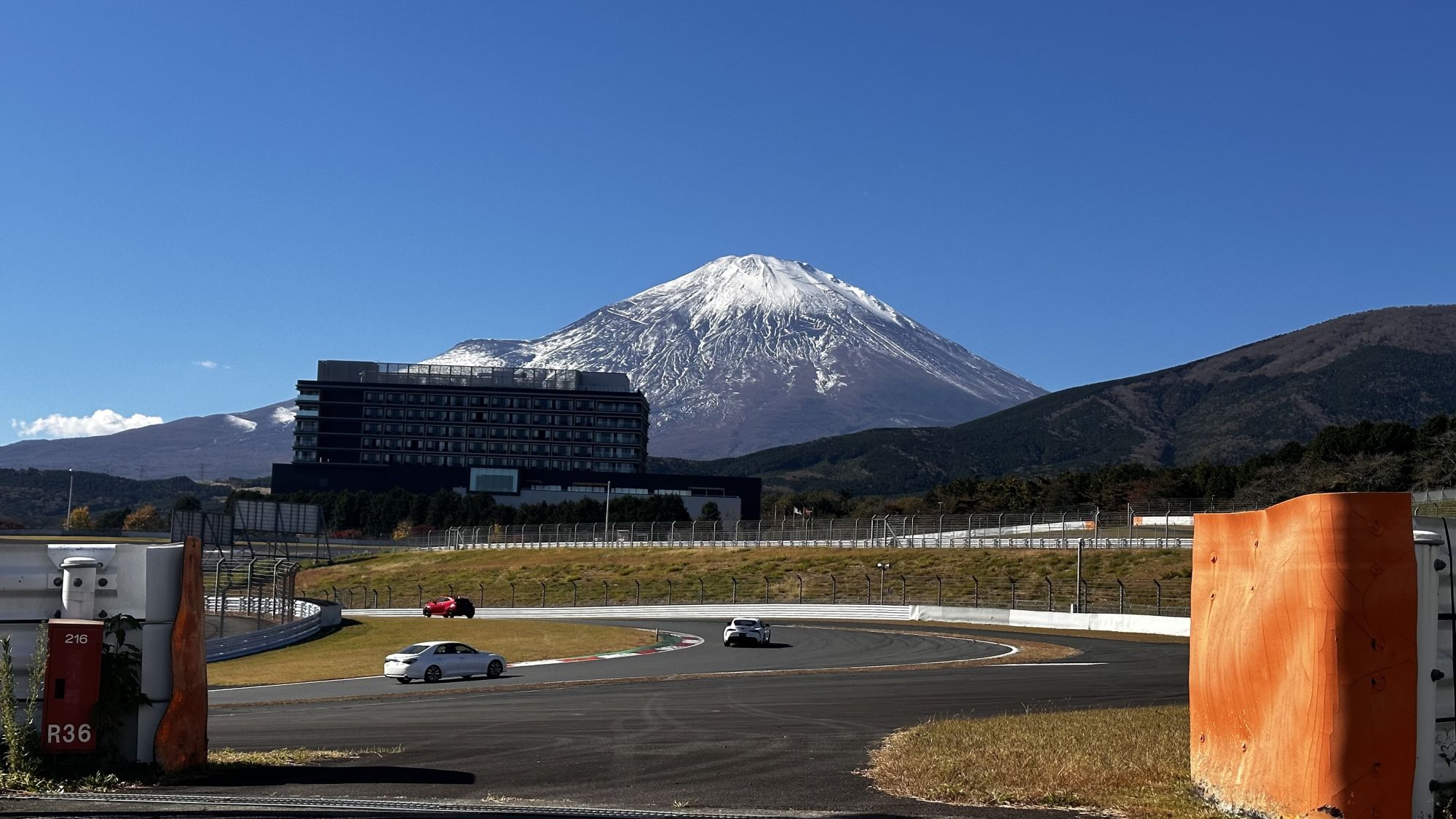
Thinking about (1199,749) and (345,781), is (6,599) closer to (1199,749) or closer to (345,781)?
(345,781)

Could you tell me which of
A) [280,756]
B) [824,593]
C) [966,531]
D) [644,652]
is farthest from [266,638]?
[966,531]

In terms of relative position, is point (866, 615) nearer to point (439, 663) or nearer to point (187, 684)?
point (439, 663)

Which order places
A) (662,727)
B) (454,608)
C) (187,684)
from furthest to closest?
(454,608)
(662,727)
(187,684)

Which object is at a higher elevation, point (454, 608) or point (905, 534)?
point (905, 534)

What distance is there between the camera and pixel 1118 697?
86.7 feet

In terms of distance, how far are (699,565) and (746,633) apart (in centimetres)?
4834

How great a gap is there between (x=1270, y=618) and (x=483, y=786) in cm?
773

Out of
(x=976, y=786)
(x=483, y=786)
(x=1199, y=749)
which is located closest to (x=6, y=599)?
(x=483, y=786)

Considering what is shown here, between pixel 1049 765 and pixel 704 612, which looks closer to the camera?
pixel 1049 765

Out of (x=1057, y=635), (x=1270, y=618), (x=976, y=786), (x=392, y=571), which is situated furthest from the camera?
(x=392, y=571)

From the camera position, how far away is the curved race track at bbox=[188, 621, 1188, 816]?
13.4 m

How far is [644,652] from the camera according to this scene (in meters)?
47.2

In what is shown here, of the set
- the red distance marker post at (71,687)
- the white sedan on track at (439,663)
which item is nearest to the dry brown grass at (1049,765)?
the red distance marker post at (71,687)

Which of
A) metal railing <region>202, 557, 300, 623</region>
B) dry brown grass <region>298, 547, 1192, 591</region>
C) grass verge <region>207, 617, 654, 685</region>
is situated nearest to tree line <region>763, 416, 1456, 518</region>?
dry brown grass <region>298, 547, 1192, 591</region>
